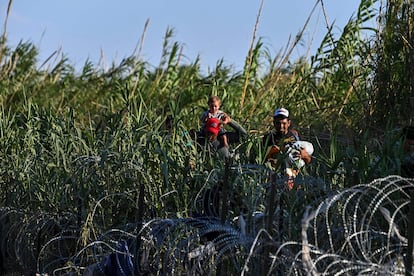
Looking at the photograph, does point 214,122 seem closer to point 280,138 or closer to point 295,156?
point 280,138

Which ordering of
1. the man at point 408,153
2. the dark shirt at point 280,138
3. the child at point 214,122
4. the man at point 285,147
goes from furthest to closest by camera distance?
the child at point 214,122
the dark shirt at point 280,138
the man at point 285,147
the man at point 408,153

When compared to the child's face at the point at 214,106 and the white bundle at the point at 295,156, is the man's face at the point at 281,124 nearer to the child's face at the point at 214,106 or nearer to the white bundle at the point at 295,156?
the white bundle at the point at 295,156

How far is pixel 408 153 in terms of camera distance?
6.45 metres

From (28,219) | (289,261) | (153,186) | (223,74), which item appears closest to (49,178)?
(28,219)

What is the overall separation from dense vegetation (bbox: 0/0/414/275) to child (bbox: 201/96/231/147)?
2.41 ft

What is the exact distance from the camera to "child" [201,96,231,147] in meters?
9.55

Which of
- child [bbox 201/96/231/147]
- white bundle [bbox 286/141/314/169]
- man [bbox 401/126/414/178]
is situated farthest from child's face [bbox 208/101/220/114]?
man [bbox 401/126/414/178]

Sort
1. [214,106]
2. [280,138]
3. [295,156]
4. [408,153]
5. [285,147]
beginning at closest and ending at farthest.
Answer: [408,153], [295,156], [285,147], [280,138], [214,106]

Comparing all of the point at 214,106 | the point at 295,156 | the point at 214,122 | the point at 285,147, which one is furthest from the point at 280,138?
the point at 214,106

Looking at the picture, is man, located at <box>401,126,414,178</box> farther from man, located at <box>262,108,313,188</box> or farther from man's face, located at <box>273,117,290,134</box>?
man's face, located at <box>273,117,290,134</box>

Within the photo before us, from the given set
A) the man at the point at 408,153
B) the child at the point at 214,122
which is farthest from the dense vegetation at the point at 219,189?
the child at the point at 214,122

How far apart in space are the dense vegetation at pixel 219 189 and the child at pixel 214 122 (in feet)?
2.41

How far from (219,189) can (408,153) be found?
3.90ft

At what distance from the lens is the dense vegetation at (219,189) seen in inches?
204
